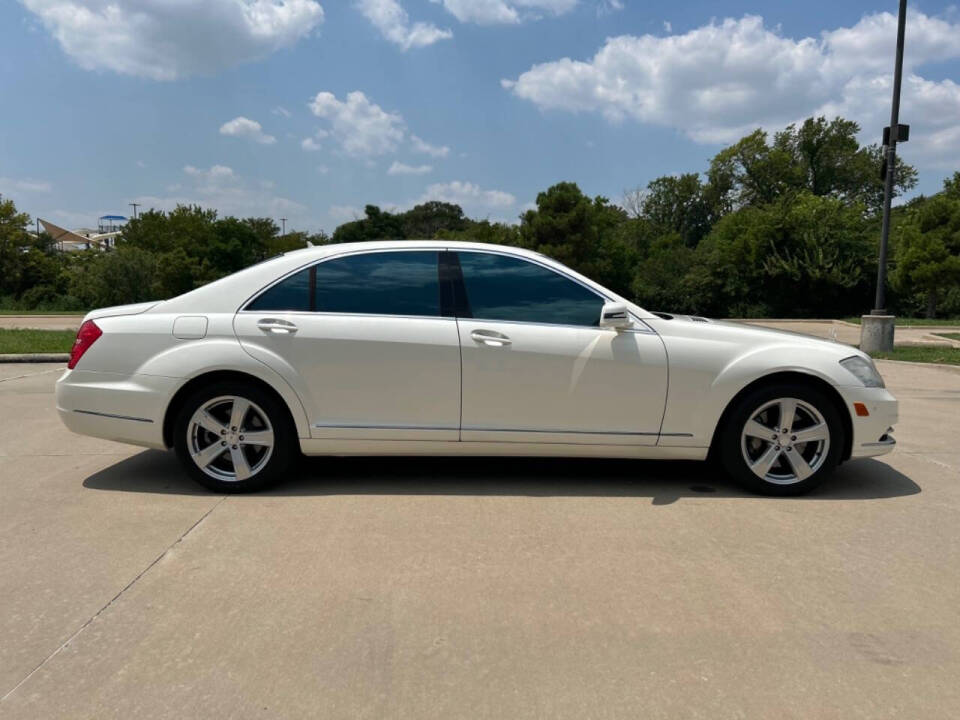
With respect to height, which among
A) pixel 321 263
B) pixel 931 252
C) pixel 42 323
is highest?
pixel 931 252

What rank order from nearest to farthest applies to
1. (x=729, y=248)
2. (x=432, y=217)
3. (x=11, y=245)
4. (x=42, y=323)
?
1. (x=42, y=323)
2. (x=729, y=248)
3. (x=11, y=245)
4. (x=432, y=217)

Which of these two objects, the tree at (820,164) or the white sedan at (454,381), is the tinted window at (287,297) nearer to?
the white sedan at (454,381)

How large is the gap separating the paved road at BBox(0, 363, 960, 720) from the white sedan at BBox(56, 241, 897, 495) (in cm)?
33

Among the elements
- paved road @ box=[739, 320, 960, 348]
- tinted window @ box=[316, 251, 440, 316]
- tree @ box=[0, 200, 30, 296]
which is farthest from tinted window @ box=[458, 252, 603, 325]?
tree @ box=[0, 200, 30, 296]

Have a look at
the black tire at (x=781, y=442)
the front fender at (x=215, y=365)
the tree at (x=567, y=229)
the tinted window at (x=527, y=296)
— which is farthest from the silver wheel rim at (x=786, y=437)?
the tree at (x=567, y=229)

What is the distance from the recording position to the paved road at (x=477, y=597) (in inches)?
94.8

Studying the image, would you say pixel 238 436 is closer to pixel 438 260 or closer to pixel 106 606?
pixel 106 606

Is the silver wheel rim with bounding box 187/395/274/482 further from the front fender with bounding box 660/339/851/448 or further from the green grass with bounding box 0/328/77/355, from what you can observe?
the green grass with bounding box 0/328/77/355

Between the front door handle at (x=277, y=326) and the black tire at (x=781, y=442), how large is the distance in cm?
285

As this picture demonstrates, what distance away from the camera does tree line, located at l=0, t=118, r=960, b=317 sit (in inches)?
1473

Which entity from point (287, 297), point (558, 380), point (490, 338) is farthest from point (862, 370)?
point (287, 297)

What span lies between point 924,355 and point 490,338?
12.5 meters

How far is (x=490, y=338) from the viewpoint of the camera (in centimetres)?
443

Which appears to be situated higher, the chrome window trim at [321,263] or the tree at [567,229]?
the tree at [567,229]
